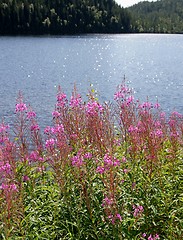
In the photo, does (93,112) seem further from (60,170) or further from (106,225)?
(106,225)

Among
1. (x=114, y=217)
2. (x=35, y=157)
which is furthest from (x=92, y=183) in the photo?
(x=35, y=157)

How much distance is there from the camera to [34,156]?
21.5 ft

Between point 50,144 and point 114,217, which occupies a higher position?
point 50,144

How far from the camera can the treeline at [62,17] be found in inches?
4860

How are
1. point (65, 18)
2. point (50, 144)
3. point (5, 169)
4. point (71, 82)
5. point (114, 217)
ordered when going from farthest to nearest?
point (65, 18) < point (71, 82) < point (50, 144) < point (5, 169) < point (114, 217)

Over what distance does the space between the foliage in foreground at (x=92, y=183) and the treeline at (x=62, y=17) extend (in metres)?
120

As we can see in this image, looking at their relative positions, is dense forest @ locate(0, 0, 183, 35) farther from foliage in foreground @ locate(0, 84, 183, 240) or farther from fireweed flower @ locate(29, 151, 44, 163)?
foliage in foreground @ locate(0, 84, 183, 240)

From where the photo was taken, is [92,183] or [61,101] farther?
[61,101]

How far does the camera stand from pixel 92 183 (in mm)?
5727

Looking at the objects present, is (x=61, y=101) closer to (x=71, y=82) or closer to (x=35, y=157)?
(x=35, y=157)

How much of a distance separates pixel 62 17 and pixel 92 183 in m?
148

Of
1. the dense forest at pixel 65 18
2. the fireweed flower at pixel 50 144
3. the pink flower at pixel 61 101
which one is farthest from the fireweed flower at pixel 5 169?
the dense forest at pixel 65 18

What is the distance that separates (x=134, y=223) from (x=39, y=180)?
7.25 feet

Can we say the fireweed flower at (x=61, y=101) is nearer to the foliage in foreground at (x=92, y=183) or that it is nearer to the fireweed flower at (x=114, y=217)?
the foliage in foreground at (x=92, y=183)
